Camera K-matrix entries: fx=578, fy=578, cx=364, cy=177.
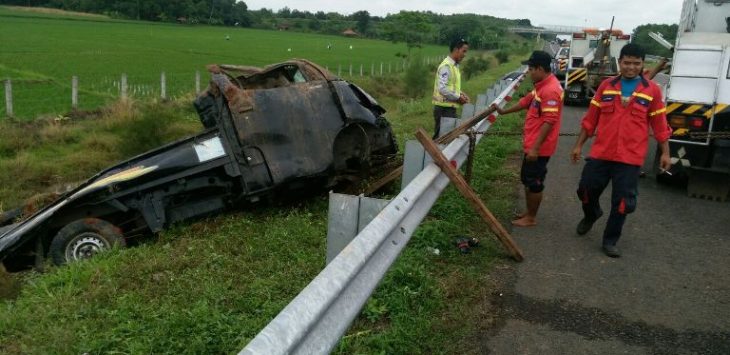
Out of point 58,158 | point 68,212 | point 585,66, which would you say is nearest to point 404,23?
point 585,66

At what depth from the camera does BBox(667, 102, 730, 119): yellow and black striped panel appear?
6289 mm

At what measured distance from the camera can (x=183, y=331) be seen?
3143 mm

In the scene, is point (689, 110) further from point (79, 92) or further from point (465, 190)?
point (79, 92)

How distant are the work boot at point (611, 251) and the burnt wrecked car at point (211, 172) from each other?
276 centimetres

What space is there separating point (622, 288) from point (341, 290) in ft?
8.19

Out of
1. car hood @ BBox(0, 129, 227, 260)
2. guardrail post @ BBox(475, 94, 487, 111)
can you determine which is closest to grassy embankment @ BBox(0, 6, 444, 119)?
car hood @ BBox(0, 129, 227, 260)

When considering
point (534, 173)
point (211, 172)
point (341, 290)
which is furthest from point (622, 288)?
point (211, 172)

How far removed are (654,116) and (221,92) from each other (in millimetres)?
3898

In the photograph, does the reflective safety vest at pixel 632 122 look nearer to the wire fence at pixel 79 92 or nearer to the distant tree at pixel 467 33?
the wire fence at pixel 79 92

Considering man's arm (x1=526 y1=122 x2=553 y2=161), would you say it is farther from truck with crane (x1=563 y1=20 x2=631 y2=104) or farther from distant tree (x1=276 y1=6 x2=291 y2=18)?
distant tree (x1=276 y1=6 x2=291 y2=18)

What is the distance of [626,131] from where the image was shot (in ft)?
15.0

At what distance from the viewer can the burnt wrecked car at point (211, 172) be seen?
17.6 feet

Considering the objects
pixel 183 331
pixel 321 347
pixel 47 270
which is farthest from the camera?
pixel 47 270

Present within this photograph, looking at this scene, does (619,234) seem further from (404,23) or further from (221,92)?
(404,23)
